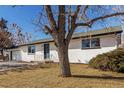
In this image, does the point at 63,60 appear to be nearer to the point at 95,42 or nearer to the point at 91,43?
the point at 95,42

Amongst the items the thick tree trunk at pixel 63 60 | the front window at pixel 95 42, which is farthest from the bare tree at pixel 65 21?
the front window at pixel 95 42

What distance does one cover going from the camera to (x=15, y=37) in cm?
6594

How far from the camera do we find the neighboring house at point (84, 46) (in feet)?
66.3

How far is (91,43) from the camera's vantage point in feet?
73.4

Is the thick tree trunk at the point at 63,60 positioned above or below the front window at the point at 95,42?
below

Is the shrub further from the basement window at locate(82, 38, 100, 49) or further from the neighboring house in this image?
the basement window at locate(82, 38, 100, 49)

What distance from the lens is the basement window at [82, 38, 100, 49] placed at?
21839mm

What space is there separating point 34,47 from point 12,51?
10522mm

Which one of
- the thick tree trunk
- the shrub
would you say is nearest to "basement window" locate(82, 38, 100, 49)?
the shrub

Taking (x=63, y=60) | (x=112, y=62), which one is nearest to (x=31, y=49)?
(x=112, y=62)

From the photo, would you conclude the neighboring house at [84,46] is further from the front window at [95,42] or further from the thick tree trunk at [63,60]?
the thick tree trunk at [63,60]

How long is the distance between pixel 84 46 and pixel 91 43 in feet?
3.49
